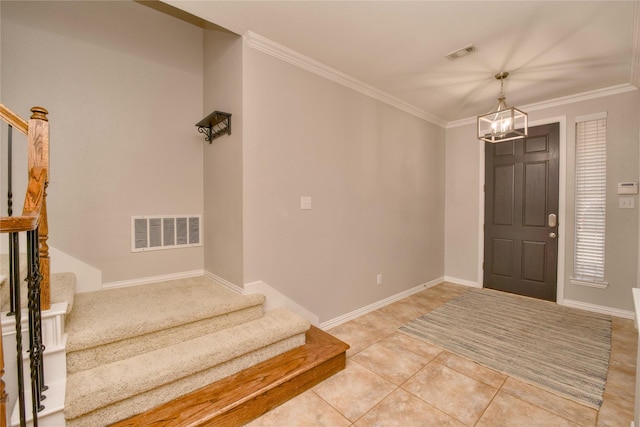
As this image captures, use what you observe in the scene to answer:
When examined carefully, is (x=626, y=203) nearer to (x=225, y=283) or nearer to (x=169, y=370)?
(x=225, y=283)

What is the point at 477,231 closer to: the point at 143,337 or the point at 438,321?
the point at 438,321

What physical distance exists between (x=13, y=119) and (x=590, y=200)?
5152mm

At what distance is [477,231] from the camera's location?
4277mm

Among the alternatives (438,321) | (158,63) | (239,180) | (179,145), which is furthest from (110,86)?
(438,321)

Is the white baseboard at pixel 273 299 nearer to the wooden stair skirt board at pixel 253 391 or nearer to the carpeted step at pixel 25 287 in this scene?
the wooden stair skirt board at pixel 253 391

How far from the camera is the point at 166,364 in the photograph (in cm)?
161

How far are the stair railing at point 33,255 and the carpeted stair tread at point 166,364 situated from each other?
0.52ft

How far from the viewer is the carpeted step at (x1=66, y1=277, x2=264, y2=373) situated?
62.5 inches

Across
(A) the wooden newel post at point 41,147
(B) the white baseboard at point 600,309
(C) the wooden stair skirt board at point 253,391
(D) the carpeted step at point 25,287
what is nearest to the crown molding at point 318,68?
(A) the wooden newel post at point 41,147

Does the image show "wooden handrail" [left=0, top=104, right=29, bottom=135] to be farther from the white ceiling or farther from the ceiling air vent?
the ceiling air vent

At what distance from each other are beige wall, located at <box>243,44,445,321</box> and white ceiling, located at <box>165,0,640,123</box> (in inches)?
13.0

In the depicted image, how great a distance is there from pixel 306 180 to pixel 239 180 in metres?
Answer: 0.64

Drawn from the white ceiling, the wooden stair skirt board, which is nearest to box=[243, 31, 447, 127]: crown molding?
the white ceiling

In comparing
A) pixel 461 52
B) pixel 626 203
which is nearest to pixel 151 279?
pixel 461 52
